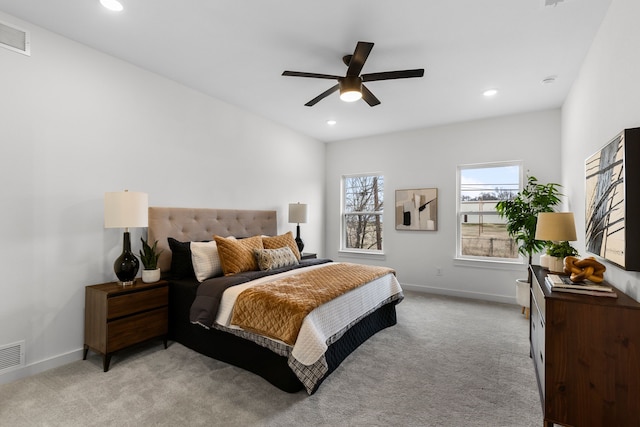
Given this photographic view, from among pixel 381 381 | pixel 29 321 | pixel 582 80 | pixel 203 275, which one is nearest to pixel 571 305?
pixel 381 381

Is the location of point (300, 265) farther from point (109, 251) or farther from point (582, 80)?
point (582, 80)

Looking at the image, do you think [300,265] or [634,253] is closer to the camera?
[634,253]

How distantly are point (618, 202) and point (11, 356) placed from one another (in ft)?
14.0

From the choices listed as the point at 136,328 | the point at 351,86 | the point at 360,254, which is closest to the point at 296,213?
the point at 360,254

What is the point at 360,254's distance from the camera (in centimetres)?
577

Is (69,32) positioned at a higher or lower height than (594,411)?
higher

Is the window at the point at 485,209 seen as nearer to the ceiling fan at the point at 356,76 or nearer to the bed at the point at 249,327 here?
the bed at the point at 249,327

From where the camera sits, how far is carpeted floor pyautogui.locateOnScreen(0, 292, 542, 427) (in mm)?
1921

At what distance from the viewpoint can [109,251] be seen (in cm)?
291

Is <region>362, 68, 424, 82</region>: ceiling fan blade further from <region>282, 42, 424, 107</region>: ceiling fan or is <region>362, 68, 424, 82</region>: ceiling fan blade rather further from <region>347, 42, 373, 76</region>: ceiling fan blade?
<region>347, 42, 373, 76</region>: ceiling fan blade

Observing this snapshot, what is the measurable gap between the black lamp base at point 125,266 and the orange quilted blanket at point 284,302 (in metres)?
1.04

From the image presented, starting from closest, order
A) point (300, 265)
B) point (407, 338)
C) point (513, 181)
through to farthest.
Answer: point (407, 338), point (300, 265), point (513, 181)

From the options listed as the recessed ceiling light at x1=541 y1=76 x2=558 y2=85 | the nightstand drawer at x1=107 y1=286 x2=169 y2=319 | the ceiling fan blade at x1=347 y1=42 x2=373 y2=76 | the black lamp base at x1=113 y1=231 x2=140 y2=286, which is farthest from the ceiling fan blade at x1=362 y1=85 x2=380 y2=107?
the nightstand drawer at x1=107 y1=286 x2=169 y2=319

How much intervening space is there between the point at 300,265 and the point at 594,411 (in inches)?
104
